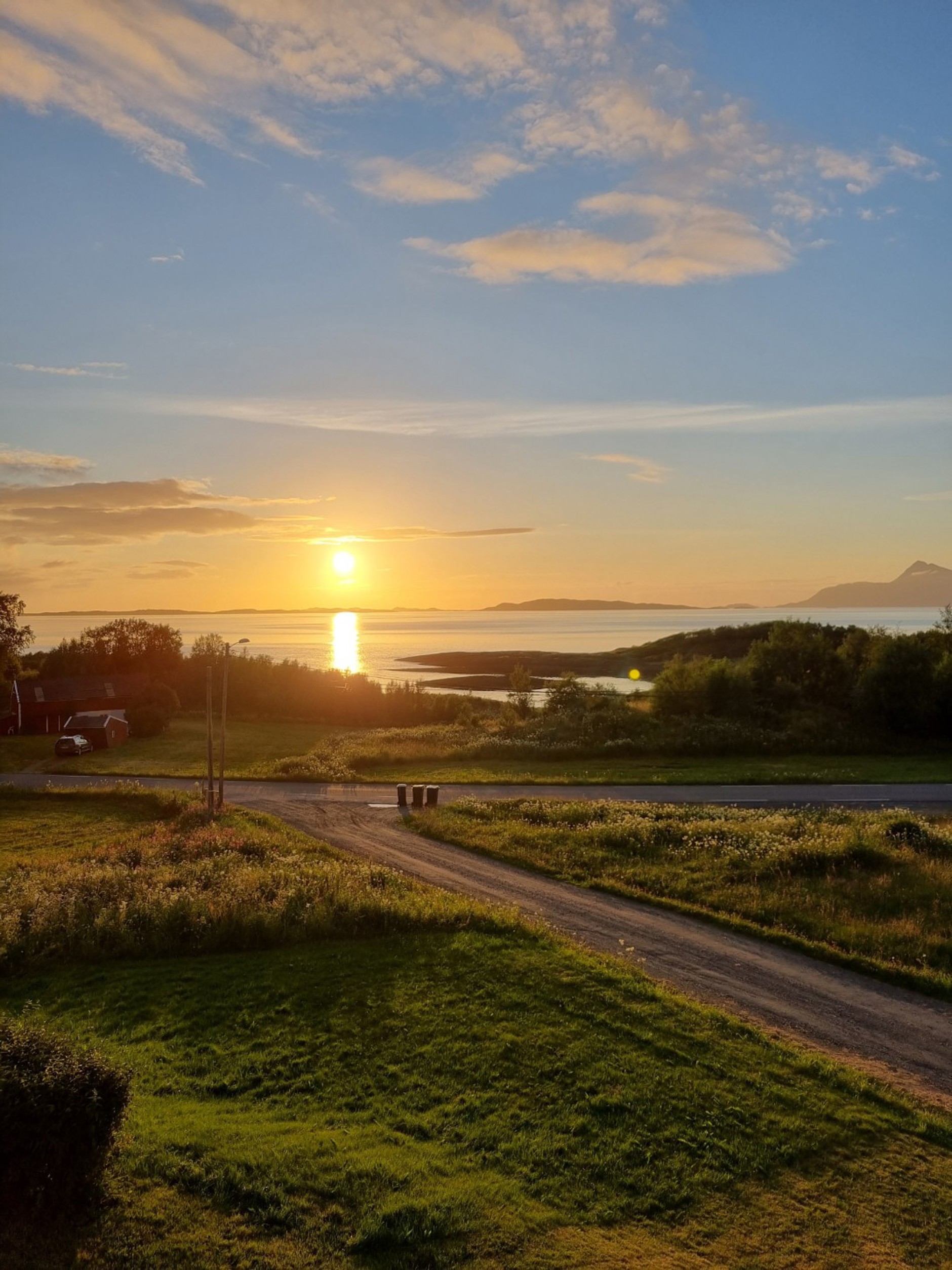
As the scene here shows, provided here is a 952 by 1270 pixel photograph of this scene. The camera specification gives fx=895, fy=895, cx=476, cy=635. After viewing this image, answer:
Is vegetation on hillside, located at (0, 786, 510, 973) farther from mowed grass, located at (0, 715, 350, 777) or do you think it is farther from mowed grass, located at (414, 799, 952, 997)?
mowed grass, located at (0, 715, 350, 777)

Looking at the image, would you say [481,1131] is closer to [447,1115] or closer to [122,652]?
[447,1115]

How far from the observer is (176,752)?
61.7 metres

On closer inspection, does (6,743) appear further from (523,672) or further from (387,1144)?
(387,1144)

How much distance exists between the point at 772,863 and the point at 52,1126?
21988 mm

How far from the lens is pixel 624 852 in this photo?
96.2ft

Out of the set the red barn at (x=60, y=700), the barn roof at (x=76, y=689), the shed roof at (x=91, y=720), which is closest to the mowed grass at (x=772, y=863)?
the shed roof at (x=91, y=720)

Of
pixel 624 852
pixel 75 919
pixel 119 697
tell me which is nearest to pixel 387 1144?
pixel 75 919

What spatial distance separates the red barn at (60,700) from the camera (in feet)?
250

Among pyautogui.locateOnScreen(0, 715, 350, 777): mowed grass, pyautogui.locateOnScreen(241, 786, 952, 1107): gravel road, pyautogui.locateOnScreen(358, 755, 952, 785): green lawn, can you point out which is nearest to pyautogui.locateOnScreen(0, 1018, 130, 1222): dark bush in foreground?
pyautogui.locateOnScreen(241, 786, 952, 1107): gravel road

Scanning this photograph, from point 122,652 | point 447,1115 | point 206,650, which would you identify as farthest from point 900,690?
point 122,652

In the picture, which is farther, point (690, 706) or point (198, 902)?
point (690, 706)

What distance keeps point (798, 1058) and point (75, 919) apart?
52.0ft

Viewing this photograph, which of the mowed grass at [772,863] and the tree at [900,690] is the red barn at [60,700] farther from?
the tree at [900,690]

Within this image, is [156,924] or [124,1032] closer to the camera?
[124,1032]
